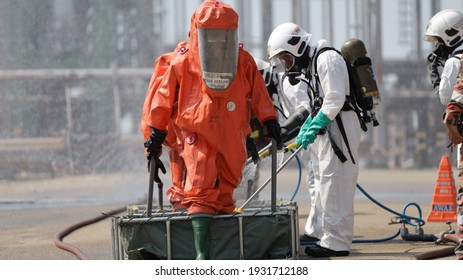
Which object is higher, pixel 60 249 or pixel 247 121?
pixel 247 121

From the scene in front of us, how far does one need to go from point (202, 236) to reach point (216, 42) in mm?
1157

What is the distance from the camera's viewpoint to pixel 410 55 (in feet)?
98.2

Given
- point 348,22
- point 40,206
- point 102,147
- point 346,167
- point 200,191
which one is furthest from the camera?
point 348,22

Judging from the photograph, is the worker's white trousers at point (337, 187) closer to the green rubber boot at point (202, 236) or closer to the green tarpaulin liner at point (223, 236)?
the green tarpaulin liner at point (223, 236)

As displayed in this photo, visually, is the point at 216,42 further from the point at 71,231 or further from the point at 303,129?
the point at 71,231

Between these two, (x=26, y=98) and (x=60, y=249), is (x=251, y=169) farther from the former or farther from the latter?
(x=26, y=98)

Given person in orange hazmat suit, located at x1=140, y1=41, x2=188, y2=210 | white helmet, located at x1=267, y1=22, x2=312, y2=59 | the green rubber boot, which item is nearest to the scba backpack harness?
white helmet, located at x1=267, y1=22, x2=312, y2=59

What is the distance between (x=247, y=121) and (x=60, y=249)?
2.22 metres

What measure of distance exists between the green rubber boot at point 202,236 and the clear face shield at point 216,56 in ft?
2.59

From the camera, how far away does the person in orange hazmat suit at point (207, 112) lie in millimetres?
6594

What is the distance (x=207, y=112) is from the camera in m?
6.64

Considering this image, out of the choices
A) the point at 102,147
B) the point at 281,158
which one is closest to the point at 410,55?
the point at 102,147

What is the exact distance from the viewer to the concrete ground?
8023mm

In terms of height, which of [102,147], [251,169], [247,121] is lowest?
[102,147]
